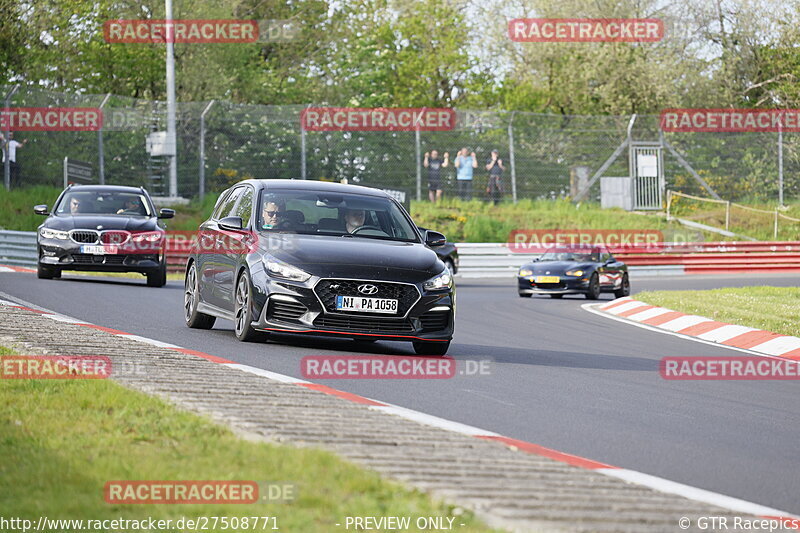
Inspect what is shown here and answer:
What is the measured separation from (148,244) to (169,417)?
589 inches

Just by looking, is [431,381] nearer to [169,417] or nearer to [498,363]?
[498,363]

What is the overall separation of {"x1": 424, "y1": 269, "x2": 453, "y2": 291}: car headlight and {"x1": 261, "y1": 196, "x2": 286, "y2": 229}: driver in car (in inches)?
71.0

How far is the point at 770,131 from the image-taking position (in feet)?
135

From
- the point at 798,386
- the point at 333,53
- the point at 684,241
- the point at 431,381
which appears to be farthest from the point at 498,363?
the point at 333,53

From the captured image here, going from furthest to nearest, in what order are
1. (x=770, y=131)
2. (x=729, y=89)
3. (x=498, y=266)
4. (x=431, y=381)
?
1. (x=729, y=89)
2. (x=770, y=131)
3. (x=498, y=266)
4. (x=431, y=381)

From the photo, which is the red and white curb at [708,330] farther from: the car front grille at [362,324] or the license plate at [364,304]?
the license plate at [364,304]

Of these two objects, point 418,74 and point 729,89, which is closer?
point 729,89

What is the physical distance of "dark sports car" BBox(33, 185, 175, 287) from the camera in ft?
68.8

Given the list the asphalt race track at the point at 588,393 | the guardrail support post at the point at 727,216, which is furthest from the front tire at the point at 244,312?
the guardrail support post at the point at 727,216

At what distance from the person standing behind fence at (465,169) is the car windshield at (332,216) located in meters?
23.8

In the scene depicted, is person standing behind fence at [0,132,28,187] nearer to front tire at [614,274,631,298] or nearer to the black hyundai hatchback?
front tire at [614,274,631,298]

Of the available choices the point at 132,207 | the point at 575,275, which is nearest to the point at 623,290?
the point at 575,275

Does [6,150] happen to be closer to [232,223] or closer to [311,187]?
[311,187]

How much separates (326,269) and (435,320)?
1.15 meters
